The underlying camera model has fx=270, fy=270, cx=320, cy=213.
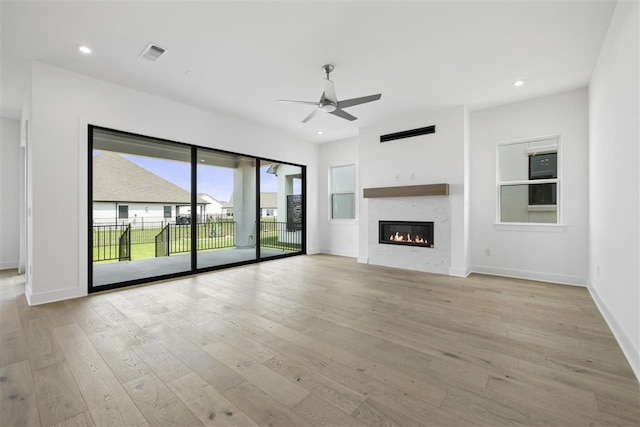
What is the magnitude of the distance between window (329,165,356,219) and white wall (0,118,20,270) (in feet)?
21.5

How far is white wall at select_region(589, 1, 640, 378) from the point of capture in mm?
2041

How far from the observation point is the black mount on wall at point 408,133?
5.07 m

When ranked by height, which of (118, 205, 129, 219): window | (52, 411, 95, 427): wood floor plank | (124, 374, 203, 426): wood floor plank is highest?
(118, 205, 129, 219): window

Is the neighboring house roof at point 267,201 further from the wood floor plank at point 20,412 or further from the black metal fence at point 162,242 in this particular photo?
the wood floor plank at point 20,412

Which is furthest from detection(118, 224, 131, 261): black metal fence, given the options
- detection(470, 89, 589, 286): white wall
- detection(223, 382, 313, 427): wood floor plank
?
detection(470, 89, 589, 286): white wall

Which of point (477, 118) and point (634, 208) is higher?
point (477, 118)

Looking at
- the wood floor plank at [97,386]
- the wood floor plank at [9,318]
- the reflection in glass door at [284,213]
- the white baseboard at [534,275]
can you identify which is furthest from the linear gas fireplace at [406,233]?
the wood floor plank at [9,318]

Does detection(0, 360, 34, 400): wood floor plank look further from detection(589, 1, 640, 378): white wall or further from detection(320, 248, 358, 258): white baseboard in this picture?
detection(320, 248, 358, 258): white baseboard

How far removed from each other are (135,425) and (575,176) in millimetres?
5876

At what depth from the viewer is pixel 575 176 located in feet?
13.7

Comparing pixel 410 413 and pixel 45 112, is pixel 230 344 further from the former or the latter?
pixel 45 112

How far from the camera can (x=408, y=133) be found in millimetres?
5312

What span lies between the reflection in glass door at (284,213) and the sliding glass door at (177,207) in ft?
0.09

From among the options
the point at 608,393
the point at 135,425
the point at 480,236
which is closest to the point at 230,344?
the point at 135,425
